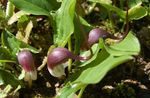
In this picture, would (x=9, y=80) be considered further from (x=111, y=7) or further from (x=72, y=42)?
(x=111, y=7)

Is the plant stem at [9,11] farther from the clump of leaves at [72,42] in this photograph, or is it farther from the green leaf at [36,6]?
the green leaf at [36,6]

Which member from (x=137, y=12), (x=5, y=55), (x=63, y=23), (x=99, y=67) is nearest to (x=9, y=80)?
(x=5, y=55)

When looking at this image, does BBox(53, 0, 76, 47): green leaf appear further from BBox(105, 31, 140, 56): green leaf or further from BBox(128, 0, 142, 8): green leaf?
BBox(128, 0, 142, 8): green leaf

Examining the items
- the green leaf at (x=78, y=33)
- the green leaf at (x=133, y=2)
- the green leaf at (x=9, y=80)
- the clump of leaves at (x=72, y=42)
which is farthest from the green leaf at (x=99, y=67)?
the green leaf at (x=133, y=2)

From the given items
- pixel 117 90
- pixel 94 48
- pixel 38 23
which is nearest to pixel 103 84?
pixel 117 90

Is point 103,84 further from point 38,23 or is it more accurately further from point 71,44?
point 38,23

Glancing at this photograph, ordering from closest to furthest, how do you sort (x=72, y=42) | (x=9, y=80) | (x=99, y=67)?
1. (x=99, y=67)
2. (x=9, y=80)
3. (x=72, y=42)
